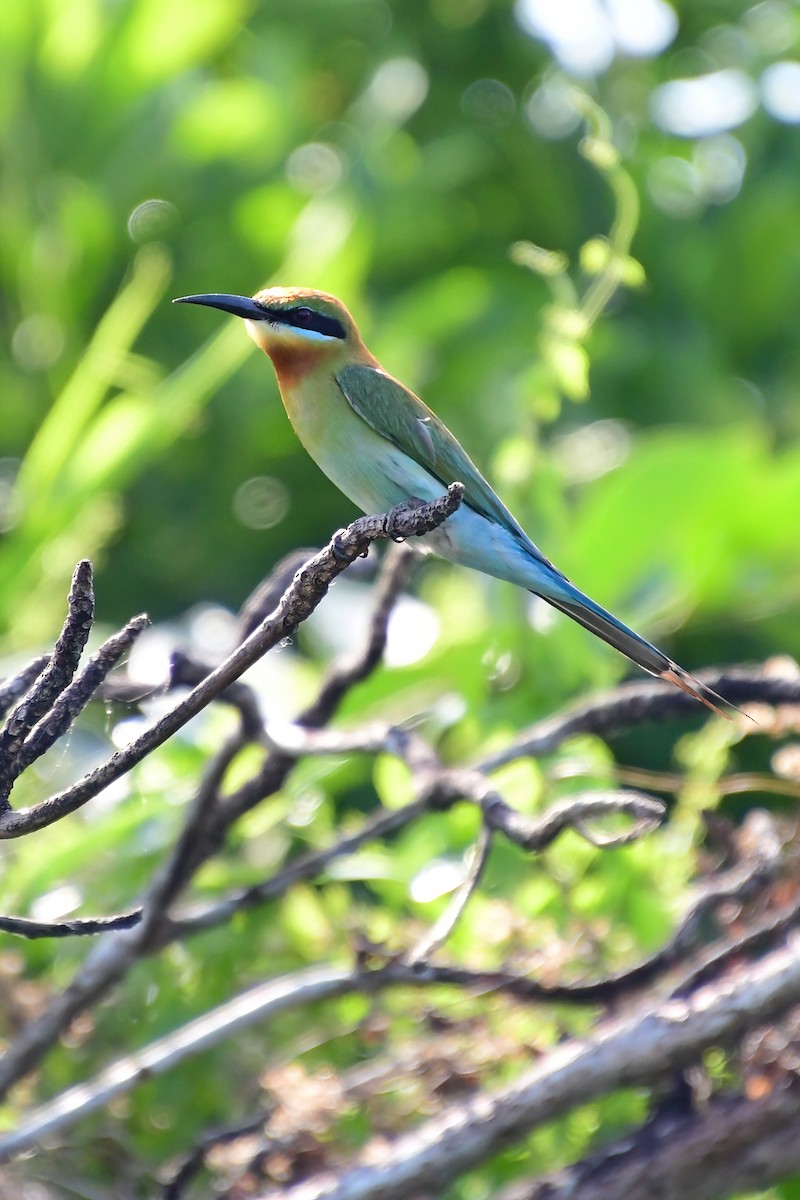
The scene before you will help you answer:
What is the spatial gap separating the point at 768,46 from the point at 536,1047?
2.94 m

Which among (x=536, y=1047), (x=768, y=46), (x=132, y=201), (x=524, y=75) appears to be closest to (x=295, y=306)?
(x=536, y=1047)

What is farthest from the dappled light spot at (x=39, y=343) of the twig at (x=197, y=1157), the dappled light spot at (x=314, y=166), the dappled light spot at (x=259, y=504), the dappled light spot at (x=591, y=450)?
the twig at (x=197, y=1157)

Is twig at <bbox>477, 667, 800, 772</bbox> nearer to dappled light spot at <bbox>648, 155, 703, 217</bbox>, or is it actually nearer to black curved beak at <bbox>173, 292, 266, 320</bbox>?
black curved beak at <bbox>173, 292, 266, 320</bbox>

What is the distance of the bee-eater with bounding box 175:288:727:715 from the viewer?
1715mm

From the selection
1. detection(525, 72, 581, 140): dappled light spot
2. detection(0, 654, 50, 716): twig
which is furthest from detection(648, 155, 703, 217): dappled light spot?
detection(0, 654, 50, 716): twig

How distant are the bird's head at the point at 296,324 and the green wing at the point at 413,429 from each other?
0.04 metres

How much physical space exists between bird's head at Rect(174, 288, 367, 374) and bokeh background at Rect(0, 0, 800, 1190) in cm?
28

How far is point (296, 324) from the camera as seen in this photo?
1893 millimetres

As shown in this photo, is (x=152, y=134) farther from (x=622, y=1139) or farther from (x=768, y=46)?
(x=622, y=1139)

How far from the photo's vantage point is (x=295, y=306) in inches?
73.9

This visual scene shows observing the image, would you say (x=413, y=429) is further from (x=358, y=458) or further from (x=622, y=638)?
(x=622, y=638)

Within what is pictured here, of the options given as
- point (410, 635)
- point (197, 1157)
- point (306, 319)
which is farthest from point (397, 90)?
point (197, 1157)

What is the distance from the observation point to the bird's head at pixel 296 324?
187 centimetres

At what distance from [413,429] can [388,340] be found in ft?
3.98
